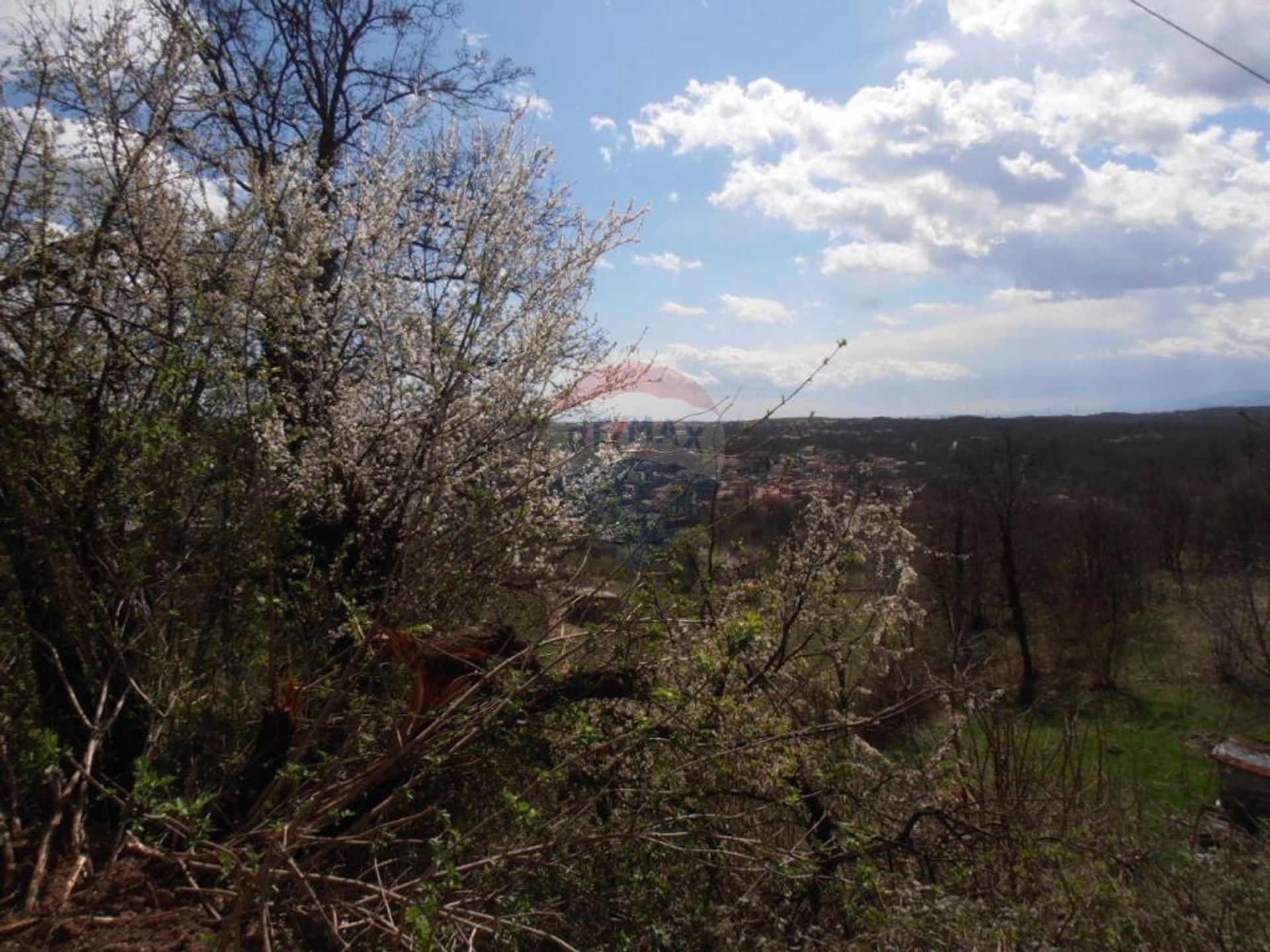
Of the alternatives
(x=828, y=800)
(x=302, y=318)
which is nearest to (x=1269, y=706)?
(x=828, y=800)

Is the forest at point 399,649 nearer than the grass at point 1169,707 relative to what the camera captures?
Yes

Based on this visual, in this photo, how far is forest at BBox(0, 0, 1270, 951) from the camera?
9.89 ft

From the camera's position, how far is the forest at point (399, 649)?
302cm

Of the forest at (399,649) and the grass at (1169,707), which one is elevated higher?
the forest at (399,649)

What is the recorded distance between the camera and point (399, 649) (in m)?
3.51

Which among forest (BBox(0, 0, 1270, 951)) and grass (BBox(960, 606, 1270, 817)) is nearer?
forest (BBox(0, 0, 1270, 951))

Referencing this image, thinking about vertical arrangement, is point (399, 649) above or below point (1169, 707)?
above

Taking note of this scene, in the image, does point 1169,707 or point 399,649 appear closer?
point 399,649

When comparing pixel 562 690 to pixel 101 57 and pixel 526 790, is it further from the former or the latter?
pixel 101 57

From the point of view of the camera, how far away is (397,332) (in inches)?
232

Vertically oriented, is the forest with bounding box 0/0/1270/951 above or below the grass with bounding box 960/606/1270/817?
above

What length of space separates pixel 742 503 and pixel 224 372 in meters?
2.78

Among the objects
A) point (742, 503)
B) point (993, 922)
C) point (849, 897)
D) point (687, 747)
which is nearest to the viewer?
point (993, 922)

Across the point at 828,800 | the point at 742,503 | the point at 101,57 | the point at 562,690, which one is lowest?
the point at 828,800
